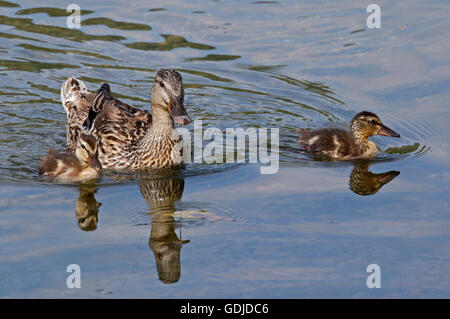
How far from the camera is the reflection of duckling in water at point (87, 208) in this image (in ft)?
18.6

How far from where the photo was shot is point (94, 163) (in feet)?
21.9

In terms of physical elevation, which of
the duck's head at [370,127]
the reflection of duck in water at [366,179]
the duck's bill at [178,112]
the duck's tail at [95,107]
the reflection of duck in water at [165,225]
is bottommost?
the reflection of duck in water at [165,225]

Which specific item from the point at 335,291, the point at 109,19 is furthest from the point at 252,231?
the point at 109,19

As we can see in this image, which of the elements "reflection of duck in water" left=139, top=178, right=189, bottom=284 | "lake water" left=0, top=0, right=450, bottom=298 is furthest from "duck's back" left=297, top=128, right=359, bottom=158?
"reflection of duck in water" left=139, top=178, right=189, bottom=284

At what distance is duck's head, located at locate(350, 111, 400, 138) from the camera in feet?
24.1

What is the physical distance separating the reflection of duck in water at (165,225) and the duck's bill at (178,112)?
52 cm

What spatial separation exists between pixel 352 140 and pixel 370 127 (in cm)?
19

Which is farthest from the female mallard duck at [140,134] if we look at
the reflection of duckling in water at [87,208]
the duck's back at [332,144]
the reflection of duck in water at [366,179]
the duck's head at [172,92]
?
the reflection of duck in water at [366,179]

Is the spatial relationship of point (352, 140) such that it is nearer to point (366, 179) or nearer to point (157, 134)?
point (366, 179)

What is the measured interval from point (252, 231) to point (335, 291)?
0.91 meters

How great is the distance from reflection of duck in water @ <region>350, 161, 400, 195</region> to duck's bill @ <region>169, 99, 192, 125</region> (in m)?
1.34

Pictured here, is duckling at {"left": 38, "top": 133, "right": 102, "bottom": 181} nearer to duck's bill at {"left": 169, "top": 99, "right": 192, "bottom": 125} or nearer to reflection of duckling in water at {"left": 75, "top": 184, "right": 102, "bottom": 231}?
reflection of duckling in water at {"left": 75, "top": 184, "right": 102, "bottom": 231}

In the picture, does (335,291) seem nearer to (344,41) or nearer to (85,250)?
(85,250)

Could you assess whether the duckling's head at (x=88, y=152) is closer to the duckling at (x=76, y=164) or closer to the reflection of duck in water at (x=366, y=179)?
the duckling at (x=76, y=164)
